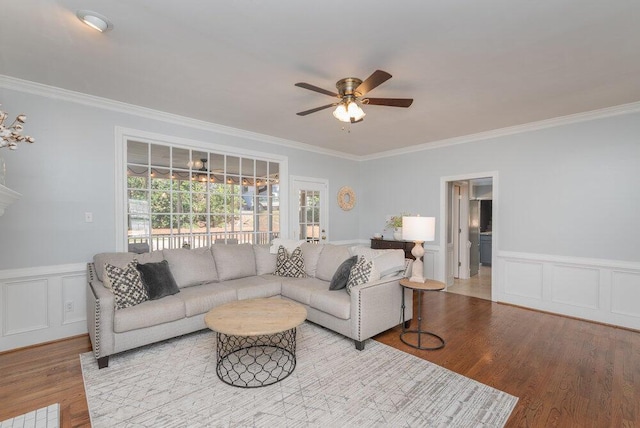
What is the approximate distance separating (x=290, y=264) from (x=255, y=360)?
162cm

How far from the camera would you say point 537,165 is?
4242mm

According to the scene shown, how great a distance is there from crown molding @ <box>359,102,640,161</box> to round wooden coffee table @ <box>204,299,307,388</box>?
4.07 meters

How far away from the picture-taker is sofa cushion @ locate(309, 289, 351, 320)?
3027 millimetres

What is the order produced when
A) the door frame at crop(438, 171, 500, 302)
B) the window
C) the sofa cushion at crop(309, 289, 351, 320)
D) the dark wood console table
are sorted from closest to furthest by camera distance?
the sofa cushion at crop(309, 289, 351, 320) < the window < the door frame at crop(438, 171, 500, 302) < the dark wood console table

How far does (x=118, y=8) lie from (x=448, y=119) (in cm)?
379

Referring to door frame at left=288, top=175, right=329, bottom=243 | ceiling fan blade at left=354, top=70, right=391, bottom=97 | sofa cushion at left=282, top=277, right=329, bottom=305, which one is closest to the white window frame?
door frame at left=288, top=175, right=329, bottom=243

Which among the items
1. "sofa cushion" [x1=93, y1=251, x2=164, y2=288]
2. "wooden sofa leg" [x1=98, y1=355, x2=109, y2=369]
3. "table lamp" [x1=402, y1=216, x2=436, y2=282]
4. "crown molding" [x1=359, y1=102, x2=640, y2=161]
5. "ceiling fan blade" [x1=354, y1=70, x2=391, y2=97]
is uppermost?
"crown molding" [x1=359, y1=102, x2=640, y2=161]

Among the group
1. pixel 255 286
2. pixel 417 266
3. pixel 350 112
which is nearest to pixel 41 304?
pixel 255 286

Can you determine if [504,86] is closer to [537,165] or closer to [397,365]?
[537,165]

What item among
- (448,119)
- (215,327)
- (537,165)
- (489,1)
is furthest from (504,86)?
(215,327)

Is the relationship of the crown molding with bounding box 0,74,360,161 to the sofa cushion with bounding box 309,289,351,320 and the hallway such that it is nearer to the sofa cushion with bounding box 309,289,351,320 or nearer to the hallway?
the sofa cushion with bounding box 309,289,351,320

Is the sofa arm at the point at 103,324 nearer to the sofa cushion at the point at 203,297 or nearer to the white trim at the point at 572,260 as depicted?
the sofa cushion at the point at 203,297

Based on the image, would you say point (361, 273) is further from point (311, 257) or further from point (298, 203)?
point (298, 203)

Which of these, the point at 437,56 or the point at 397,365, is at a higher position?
the point at 437,56
